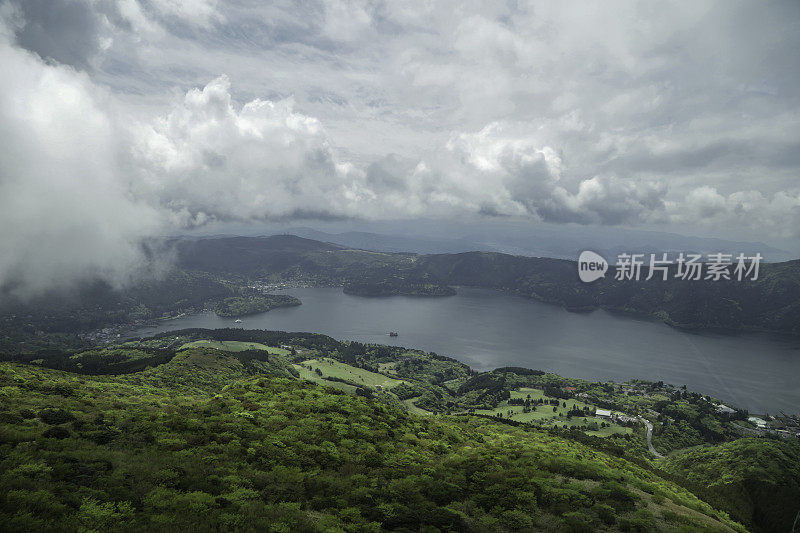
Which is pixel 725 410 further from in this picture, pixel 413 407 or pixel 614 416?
pixel 413 407

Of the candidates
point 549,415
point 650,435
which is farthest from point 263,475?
point 650,435

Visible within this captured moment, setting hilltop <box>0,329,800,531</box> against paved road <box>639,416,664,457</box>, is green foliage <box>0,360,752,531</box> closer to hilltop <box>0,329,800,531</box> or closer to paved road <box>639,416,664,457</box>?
hilltop <box>0,329,800,531</box>

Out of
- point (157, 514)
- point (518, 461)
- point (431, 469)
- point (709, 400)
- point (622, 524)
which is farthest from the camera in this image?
point (709, 400)

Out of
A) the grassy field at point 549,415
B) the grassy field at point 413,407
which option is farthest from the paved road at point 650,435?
the grassy field at point 413,407

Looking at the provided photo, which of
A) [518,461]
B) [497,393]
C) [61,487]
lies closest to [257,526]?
[61,487]

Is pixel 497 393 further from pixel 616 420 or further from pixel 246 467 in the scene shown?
pixel 246 467

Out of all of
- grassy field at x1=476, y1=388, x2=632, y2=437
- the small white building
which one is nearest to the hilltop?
grassy field at x1=476, y1=388, x2=632, y2=437
